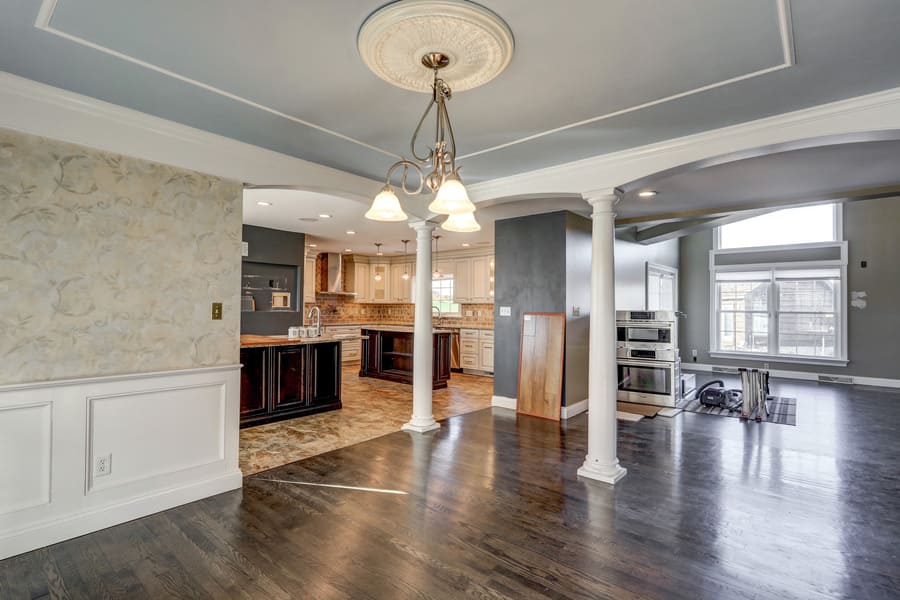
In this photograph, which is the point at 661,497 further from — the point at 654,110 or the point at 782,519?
the point at 654,110

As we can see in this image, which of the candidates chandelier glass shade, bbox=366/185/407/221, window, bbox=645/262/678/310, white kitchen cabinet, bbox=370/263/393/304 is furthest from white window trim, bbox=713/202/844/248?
chandelier glass shade, bbox=366/185/407/221

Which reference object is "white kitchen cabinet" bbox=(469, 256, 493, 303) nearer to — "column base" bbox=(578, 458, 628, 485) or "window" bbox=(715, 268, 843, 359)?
"window" bbox=(715, 268, 843, 359)

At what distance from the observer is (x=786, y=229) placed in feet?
29.0

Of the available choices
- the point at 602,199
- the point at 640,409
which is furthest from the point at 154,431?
the point at 640,409

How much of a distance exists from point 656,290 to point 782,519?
6173mm

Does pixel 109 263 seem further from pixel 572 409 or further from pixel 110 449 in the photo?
pixel 572 409

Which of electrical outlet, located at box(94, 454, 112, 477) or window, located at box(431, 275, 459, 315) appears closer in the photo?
electrical outlet, located at box(94, 454, 112, 477)

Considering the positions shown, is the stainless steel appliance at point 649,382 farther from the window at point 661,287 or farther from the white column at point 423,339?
the white column at point 423,339

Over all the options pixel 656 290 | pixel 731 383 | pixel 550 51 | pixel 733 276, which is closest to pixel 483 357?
pixel 656 290

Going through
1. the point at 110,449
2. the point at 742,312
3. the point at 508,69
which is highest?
the point at 508,69

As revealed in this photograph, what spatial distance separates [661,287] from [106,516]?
8.81 metres

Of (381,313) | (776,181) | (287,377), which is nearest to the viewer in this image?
(776,181)

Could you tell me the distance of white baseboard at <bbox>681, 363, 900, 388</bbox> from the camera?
25.4ft

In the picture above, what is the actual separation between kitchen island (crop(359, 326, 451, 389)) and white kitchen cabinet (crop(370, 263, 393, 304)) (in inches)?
101
